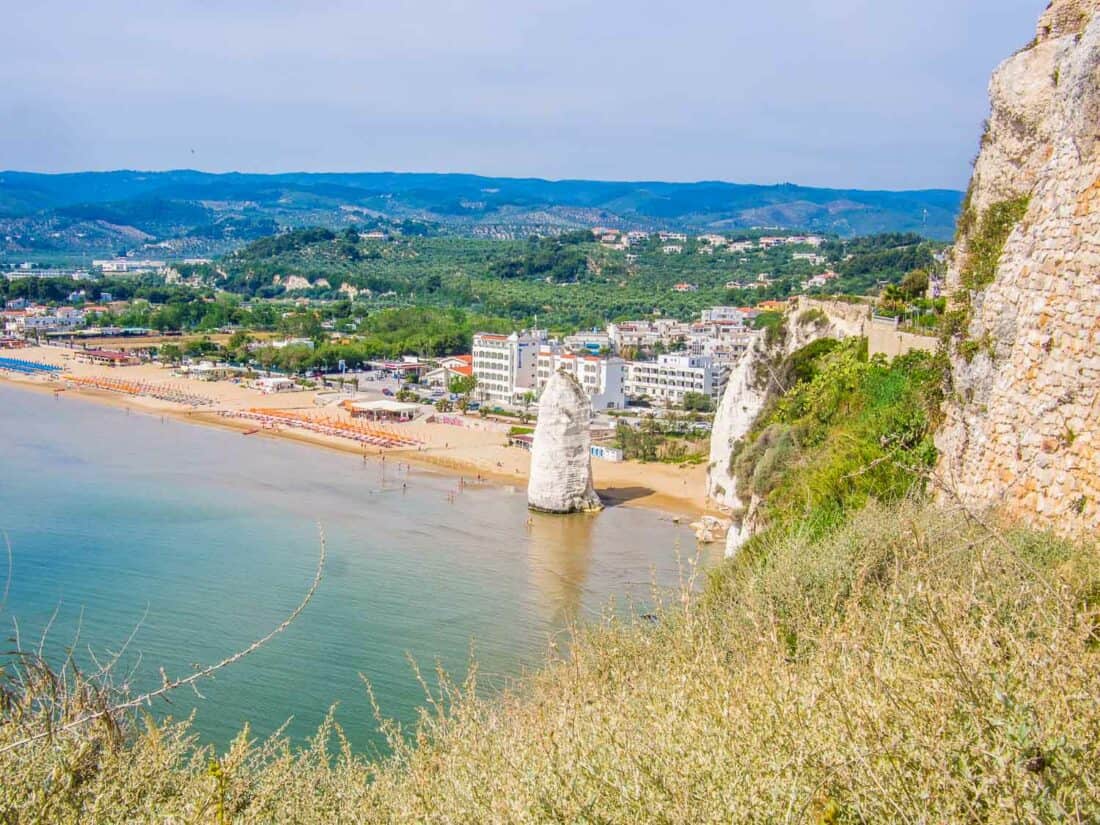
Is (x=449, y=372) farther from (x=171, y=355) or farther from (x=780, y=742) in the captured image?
(x=780, y=742)

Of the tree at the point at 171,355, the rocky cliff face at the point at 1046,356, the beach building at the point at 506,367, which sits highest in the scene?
the rocky cliff face at the point at 1046,356

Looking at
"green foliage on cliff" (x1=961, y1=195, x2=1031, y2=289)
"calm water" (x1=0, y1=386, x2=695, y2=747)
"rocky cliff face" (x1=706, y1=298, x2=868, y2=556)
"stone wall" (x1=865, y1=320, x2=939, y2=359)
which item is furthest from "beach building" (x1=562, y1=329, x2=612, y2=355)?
"green foliage on cliff" (x1=961, y1=195, x2=1031, y2=289)

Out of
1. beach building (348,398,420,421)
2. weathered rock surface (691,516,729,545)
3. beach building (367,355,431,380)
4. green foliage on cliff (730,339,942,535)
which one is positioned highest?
green foliage on cliff (730,339,942,535)

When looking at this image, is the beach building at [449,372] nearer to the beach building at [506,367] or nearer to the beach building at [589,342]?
the beach building at [506,367]

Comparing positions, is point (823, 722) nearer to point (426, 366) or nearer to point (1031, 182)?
point (1031, 182)

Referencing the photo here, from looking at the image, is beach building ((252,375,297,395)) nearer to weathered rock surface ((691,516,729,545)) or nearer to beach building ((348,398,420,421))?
beach building ((348,398,420,421))

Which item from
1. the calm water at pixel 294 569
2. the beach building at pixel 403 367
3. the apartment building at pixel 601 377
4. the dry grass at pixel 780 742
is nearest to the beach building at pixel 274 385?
the beach building at pixel 403 367
